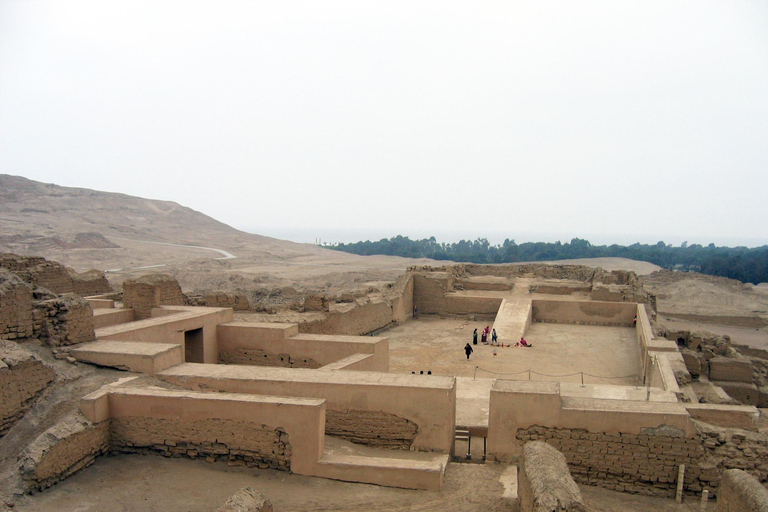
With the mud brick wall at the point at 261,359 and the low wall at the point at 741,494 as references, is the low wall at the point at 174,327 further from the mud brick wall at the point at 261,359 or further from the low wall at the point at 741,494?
the low wall at the point at 741,494

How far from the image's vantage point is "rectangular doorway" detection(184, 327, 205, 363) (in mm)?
10367

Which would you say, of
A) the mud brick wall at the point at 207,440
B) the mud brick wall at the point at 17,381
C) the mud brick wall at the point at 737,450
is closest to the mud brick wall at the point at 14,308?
the mud brick wall at the point at 17,381

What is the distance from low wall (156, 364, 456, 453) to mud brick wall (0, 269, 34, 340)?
2740 mm

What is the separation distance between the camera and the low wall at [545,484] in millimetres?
4418

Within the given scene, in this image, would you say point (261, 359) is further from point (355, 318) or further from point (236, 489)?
point (355, 318)

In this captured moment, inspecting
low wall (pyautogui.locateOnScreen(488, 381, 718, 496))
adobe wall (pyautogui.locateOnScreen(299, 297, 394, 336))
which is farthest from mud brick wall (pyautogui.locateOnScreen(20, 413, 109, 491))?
adobe wall (pyautogui.locateOnScreen(299, 297, 394, 336))

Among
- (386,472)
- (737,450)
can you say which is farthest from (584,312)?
(386,472)

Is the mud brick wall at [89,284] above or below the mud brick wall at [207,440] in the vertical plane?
above

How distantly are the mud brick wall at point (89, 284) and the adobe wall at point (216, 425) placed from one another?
7.89 meters

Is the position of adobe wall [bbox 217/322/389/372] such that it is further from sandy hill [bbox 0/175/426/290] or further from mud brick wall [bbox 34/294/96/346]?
sandy hill [bbox 0/175/426/290]

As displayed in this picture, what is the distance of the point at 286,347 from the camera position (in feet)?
33.8

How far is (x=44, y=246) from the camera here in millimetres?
39406

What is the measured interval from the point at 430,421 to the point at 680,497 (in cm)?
295

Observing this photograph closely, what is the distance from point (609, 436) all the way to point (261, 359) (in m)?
6.27
